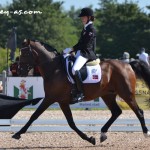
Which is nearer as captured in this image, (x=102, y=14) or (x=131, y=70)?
(x=131, y=70)

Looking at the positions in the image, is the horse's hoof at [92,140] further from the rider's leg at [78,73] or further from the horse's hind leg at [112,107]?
the horse's hind leg at [112,107]

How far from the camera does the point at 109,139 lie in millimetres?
11164

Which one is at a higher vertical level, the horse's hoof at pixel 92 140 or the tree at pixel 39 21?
the horse's hoof at pixel 92 140

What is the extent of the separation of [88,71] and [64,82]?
51cm

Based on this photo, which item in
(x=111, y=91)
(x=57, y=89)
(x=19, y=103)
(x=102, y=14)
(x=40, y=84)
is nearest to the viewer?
(x=57, y=89)

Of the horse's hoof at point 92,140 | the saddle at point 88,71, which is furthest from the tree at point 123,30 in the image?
the horse's hoof at point 92,140

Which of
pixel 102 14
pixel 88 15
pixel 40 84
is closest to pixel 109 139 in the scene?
pixel 88 15

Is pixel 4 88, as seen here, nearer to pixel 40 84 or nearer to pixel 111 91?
pixel 40 84

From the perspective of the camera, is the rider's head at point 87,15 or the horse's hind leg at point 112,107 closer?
the rider's head at point 87,15

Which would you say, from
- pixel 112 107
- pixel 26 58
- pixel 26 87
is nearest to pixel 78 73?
pixel 26 58

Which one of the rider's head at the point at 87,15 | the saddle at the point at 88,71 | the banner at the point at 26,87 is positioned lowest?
Answer: the banner at the point at 26,87

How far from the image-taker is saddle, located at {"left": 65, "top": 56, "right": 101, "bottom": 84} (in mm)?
10477

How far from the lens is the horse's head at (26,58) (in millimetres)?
10555

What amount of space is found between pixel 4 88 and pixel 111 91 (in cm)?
814
